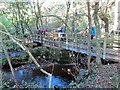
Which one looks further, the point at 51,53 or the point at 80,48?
the point at 51,53

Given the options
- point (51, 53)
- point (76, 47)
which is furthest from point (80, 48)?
point (51, 53)

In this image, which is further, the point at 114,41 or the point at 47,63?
the point at 47,63

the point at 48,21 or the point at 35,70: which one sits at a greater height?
Result: the point at 48,21

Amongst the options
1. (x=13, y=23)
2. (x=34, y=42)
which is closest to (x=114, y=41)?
(x=34, y=42)

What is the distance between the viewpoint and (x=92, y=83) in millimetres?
6219

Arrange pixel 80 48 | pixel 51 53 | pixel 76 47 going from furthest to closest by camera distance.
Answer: pixel 51 53
pixel 76 47
pixel 80 48

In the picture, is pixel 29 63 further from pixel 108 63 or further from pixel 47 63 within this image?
pixel 108 63

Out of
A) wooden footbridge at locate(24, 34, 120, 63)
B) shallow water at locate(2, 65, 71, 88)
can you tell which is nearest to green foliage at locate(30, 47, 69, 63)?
wooden footbridge at locate(24, 34, 120, 63)

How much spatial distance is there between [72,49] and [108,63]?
2.87m

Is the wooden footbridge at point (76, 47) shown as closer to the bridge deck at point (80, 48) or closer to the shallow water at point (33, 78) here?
the bridge deck at point (80, 48)

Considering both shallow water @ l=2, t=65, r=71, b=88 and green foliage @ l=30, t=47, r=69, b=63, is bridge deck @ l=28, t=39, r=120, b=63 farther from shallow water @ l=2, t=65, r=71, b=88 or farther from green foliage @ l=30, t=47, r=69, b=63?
shallow water @ l=2, t=65, r=71, b=88

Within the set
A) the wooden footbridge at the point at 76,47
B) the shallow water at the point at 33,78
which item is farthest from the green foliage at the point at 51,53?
the shallow water at the point at 33,78

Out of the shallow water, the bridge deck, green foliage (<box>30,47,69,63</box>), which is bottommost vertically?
the shallow water

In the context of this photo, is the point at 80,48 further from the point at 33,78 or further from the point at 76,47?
the point at 33,78
